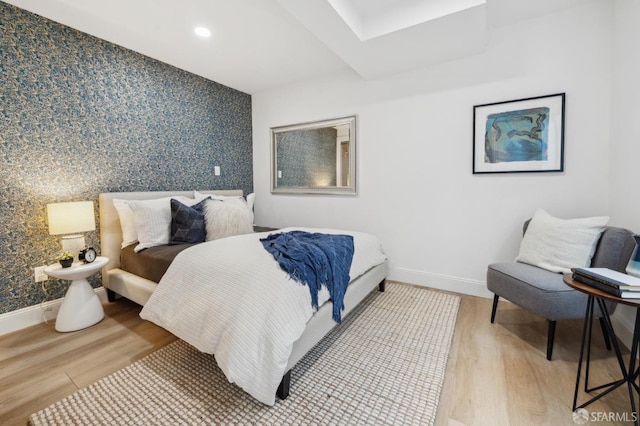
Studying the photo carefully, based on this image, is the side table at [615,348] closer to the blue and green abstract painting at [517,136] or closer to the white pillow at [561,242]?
the white pillow at [561,242]

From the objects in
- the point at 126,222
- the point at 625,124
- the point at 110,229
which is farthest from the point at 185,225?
the point at 625,124

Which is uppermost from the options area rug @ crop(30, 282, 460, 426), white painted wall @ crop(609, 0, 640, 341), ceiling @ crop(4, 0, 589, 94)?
ceiling @ crop(4, 0, 589, 94)

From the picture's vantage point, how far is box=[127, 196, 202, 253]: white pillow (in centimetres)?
256

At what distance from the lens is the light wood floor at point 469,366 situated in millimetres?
1396

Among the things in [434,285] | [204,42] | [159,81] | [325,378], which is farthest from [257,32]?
[434,285]

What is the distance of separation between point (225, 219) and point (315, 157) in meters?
1.59

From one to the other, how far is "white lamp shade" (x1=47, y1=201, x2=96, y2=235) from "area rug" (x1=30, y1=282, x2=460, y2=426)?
124cm

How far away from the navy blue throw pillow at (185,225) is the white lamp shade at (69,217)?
0.62 metres

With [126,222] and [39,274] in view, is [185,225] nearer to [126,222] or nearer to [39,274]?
[126,222]

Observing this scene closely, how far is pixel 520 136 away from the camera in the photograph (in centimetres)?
253

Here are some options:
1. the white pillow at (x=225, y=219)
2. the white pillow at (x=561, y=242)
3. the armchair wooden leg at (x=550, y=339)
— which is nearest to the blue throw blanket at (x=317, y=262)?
the white pillow at (x=225, y=219)

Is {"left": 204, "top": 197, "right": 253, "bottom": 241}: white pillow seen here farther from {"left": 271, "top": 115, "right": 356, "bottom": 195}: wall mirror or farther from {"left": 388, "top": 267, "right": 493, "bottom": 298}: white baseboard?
{"left": 388, "top": 267, "right": 493, "bottom": 298}: white baseboard

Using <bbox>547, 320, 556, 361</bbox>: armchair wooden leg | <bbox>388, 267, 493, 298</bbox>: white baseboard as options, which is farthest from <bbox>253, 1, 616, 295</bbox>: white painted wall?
<bbox>547, 320, 556, 361</bbox>: armchair wooden leg

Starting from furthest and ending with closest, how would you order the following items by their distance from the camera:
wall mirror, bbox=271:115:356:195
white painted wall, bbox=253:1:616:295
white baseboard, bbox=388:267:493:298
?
wall mirror, bbox=271:115:356:195, white baseboard, bbox=388:267:493:298, white painted wall, bbox=253:1:616:295
